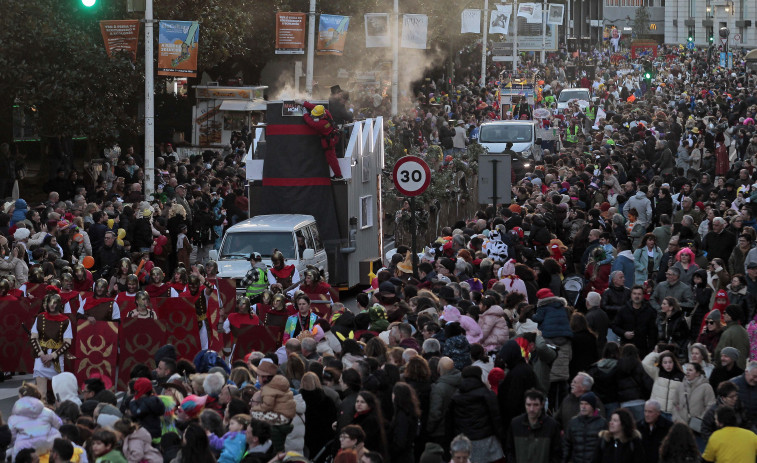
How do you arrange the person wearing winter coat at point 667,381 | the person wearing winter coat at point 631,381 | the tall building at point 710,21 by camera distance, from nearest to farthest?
the person wearing winter coat at point 667,381 < the person wearing winter coat at point 631,381 < the tall building at point 710,21

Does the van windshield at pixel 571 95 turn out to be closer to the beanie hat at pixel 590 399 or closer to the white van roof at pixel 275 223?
the white van roof at pixel 275 223

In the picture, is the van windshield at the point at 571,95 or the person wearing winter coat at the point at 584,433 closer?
the person wearing winter coat at the point at 584,433

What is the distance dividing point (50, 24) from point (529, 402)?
23796 millimetres

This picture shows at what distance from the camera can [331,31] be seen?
43.7 m

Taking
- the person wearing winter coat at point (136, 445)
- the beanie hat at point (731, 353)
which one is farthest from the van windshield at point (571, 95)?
the person wearing winter coat at point (136, 445)

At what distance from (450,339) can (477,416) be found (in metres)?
1.64

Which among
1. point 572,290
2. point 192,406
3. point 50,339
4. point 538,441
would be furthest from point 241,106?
point 538,441

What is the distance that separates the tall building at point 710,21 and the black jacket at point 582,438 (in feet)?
361

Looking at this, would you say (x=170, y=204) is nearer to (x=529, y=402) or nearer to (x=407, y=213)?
(x=407, y=213)

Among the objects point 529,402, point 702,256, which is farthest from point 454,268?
point 529,402

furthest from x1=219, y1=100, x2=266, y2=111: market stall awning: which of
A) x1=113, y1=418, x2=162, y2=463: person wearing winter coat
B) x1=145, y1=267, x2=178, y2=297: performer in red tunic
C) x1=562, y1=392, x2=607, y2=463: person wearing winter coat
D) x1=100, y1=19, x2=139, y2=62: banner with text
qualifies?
x1=113, y1=418, x2=162, y2=463: person wearing winter coat

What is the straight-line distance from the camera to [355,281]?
24969mm

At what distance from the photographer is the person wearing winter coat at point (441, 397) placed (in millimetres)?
13180

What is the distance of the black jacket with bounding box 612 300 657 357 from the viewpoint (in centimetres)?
1652
